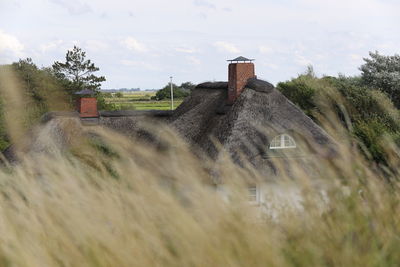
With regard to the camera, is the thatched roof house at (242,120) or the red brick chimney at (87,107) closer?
the thatched roof house at (242,120)

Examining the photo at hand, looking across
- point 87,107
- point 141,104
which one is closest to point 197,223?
point 87,107

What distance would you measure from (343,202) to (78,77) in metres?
39.0

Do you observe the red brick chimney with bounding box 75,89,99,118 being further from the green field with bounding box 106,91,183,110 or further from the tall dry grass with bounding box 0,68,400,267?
the tall dry grass with bounding box 0,68,400,267

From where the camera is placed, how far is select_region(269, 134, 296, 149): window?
17.0 metres

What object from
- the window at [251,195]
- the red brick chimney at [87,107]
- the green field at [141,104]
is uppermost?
the green field at [141,104]

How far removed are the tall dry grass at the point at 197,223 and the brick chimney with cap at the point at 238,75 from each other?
16.1 m

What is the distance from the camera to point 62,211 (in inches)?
106

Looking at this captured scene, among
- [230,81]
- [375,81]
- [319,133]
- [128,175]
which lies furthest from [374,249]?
[375,81]

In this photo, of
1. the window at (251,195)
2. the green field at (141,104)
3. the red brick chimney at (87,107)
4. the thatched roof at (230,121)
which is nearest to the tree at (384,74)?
the green field at (141,104)

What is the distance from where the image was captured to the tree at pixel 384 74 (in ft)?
108

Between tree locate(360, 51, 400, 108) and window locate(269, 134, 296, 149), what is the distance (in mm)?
16837

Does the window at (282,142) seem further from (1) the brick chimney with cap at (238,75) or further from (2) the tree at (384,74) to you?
(2) the tree at (384,74)

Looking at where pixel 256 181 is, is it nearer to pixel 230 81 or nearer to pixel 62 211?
pixel 62 211

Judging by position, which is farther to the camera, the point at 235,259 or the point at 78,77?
the point at 78,77
